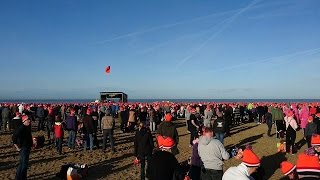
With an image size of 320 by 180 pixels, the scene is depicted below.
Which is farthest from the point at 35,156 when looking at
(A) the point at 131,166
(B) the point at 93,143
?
(A) the point at 131,166

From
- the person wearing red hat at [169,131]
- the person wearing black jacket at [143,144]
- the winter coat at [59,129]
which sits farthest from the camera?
the winter coat at [59,129]

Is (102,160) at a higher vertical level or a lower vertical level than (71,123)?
lower

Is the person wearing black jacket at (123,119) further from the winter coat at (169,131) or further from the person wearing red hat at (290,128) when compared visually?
the winter coat at (169,131)

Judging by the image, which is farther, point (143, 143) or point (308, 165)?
point (143, 143)

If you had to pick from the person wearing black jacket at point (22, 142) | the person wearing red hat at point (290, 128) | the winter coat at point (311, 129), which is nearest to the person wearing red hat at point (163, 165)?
the person wearing black jacket at point (22, 142)

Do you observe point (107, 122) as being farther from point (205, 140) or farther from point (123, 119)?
point (123, 119)

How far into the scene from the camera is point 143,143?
9.66m

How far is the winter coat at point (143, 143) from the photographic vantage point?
965cm

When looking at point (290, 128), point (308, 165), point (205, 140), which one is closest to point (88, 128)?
point (290, 128)

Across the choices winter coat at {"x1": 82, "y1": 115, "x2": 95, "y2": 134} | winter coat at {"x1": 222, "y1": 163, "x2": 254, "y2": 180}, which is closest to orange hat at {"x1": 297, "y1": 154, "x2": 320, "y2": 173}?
winter coat at {"x1": 222, "y1": 163, "x2": 254, "y2": 180}

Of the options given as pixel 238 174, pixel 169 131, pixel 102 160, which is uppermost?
pixel 169 131

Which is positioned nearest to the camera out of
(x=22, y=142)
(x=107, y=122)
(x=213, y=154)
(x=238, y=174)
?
(x=238, y=174)

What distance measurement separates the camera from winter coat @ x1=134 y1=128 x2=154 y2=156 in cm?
965

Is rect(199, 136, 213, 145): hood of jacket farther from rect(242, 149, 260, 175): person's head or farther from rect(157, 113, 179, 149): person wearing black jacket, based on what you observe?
rect(157, 113, 179, 149): person wearing black jacket
